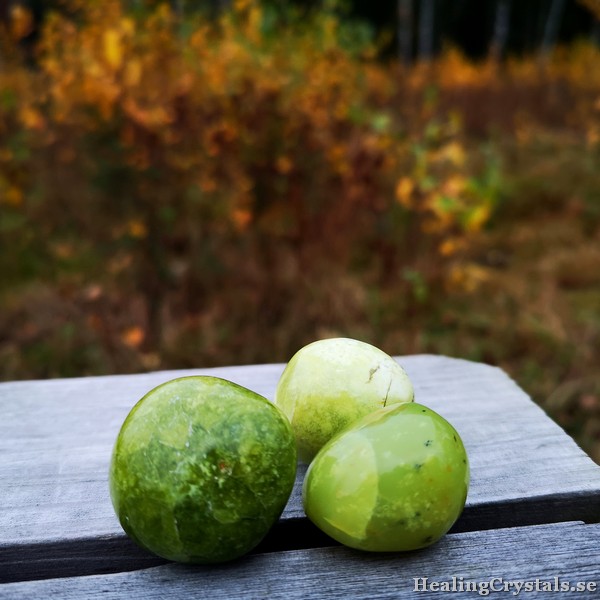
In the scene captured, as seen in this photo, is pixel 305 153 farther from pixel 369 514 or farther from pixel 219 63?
pixel 369 514

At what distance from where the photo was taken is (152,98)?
121 inches

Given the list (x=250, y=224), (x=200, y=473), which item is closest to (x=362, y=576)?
(x=200, y=473)

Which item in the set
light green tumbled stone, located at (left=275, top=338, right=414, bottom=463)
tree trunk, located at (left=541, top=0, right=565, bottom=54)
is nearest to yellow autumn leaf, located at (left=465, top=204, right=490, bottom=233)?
light green tumbled stone, located at (left=275, top=338, right=414, bottom=463)

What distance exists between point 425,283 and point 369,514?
101 inches

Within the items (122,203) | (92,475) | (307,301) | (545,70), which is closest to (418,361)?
(92,475)

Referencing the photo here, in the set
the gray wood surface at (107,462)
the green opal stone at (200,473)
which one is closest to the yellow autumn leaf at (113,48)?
the gray wood surface at (107,462)

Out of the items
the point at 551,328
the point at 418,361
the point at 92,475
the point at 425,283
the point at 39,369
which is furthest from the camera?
the point at 425,283

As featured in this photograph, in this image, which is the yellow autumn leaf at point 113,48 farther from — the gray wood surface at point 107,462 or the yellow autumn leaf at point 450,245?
the gray wood surface at point 107,462

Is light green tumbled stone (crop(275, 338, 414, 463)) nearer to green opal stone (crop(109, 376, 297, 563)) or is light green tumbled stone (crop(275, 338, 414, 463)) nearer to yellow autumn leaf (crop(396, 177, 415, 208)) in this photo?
green opal stone (crop(109, 376, 297, 563))

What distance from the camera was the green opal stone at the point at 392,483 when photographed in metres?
0.80

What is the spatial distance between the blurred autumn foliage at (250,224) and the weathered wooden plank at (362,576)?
1.82 meters

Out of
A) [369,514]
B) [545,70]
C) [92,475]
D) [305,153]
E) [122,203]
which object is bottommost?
[545,70]

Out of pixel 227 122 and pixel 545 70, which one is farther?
pixel 545 70

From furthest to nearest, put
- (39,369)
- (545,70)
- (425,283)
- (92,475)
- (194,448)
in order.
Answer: (545,70)
(425,283)
(39,369)
(92,475)
(194,448)
